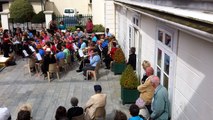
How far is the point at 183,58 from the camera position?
6.04 meters

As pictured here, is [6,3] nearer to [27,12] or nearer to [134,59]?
[27,12]

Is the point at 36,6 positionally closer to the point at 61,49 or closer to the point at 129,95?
the point at 61,49

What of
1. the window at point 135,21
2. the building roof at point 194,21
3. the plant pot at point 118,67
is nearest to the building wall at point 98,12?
the plant pot at point 118,67

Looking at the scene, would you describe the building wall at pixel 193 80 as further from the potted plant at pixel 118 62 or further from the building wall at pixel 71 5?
the building wall at pixel 71 5

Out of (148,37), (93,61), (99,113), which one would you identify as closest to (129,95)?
(148,37)

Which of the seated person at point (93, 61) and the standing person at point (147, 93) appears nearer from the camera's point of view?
the standing person at point (147, 93)

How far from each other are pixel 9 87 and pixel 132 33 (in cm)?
555

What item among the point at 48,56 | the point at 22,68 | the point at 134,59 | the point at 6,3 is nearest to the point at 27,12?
the point at 6,3

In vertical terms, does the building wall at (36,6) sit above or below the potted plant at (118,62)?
above

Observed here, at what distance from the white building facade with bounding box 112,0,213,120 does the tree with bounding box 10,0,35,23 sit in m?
25.8

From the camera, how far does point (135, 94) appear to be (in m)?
10.0

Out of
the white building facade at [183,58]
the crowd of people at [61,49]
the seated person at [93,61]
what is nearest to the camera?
the white building facade at [183,58]

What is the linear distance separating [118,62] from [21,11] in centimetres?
2223

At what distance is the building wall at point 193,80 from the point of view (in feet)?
15.7
